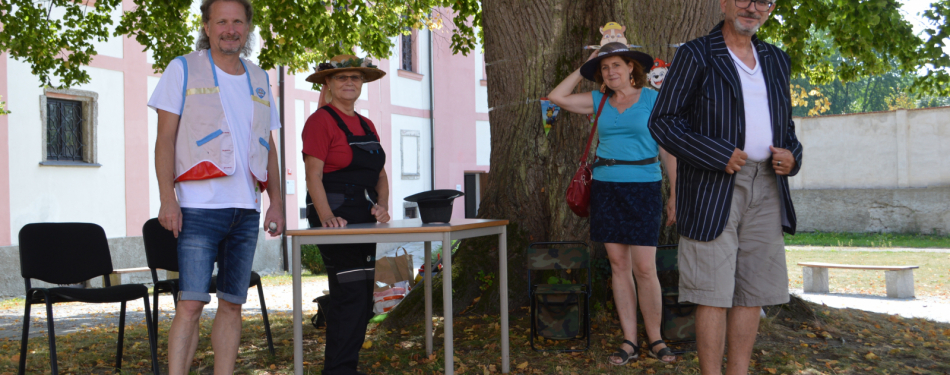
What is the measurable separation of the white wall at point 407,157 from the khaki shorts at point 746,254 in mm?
16169

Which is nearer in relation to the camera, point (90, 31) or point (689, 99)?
point (689, 99)

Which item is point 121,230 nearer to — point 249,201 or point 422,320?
point 422,320

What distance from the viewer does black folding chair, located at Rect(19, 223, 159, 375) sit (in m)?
4.21

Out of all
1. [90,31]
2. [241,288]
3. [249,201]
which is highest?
[90,31]

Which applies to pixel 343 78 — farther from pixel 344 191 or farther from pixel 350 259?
pixel 350 259

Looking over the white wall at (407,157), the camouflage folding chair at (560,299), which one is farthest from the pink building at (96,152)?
the camouflage folding chair at (560,299)

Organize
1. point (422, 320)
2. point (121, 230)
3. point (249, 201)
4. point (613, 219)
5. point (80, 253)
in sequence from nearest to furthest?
point (249, 201) → point (613, 219) → point (80, 253) → point (422, 320) → point (121, 230)

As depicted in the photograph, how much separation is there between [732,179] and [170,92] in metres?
2.25

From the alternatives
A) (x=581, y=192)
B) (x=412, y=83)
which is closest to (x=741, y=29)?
(x=581, y=192)

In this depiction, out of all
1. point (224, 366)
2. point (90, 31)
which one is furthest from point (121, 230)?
point (224, 366)

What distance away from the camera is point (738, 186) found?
2990 millimetres

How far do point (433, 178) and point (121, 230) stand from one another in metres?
9.52

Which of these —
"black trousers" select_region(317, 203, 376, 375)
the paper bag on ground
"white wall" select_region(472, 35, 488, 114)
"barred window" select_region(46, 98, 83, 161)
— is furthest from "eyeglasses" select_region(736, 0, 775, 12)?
"white wall" select_region(472, 35, 488, 114)

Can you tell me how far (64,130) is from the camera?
481 inches
